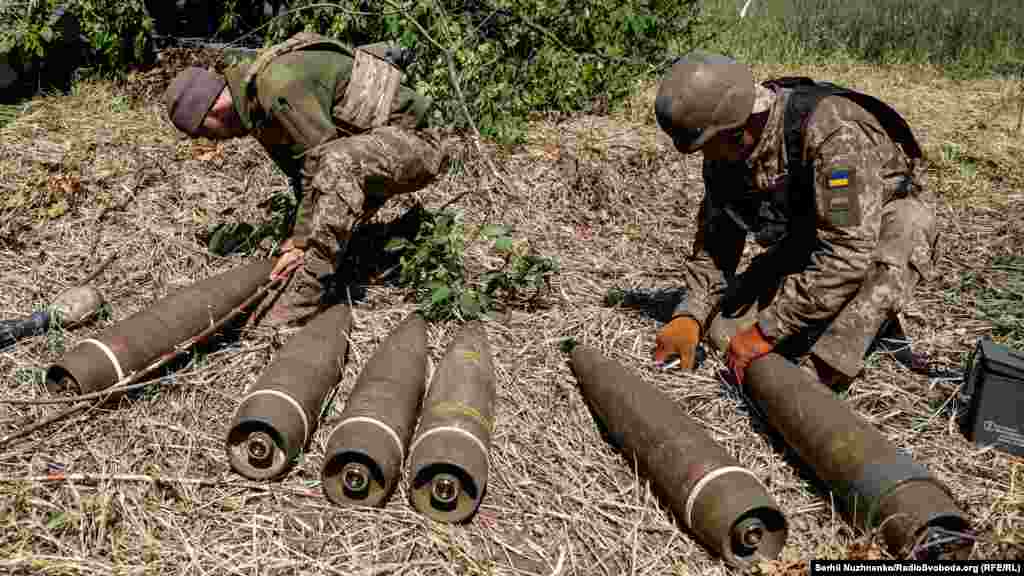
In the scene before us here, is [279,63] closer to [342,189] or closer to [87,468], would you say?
Result: [342,189]

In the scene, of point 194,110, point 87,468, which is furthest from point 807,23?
point 87,468

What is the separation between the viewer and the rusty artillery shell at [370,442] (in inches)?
105

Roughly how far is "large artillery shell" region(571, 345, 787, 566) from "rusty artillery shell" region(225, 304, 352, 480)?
118cm

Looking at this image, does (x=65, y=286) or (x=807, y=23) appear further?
(x=807, y=23)

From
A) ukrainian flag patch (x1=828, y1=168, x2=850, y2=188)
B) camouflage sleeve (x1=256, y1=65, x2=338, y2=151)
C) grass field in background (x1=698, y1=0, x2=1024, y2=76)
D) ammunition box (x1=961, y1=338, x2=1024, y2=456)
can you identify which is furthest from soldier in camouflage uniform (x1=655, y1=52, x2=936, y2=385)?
grass field in background (x1=698, y1=0, x2=1024, y2=76)

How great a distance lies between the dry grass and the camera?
8.54 ft

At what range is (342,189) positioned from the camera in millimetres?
3980

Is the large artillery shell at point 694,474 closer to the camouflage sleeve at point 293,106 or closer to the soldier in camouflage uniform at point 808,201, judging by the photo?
the soldier in camouflage uniform at point 808,201

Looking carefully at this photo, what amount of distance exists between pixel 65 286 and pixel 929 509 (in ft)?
13.7

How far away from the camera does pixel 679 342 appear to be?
147 inches

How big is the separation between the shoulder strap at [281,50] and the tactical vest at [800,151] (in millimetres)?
2325

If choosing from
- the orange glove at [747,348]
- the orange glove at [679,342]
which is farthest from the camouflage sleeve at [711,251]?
the orange glove at [747,348]

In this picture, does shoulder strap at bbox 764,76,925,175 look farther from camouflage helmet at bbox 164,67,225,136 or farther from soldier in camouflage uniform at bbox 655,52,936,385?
camouflage helmet at bbox 164,67,225,136

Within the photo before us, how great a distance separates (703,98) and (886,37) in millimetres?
9632
